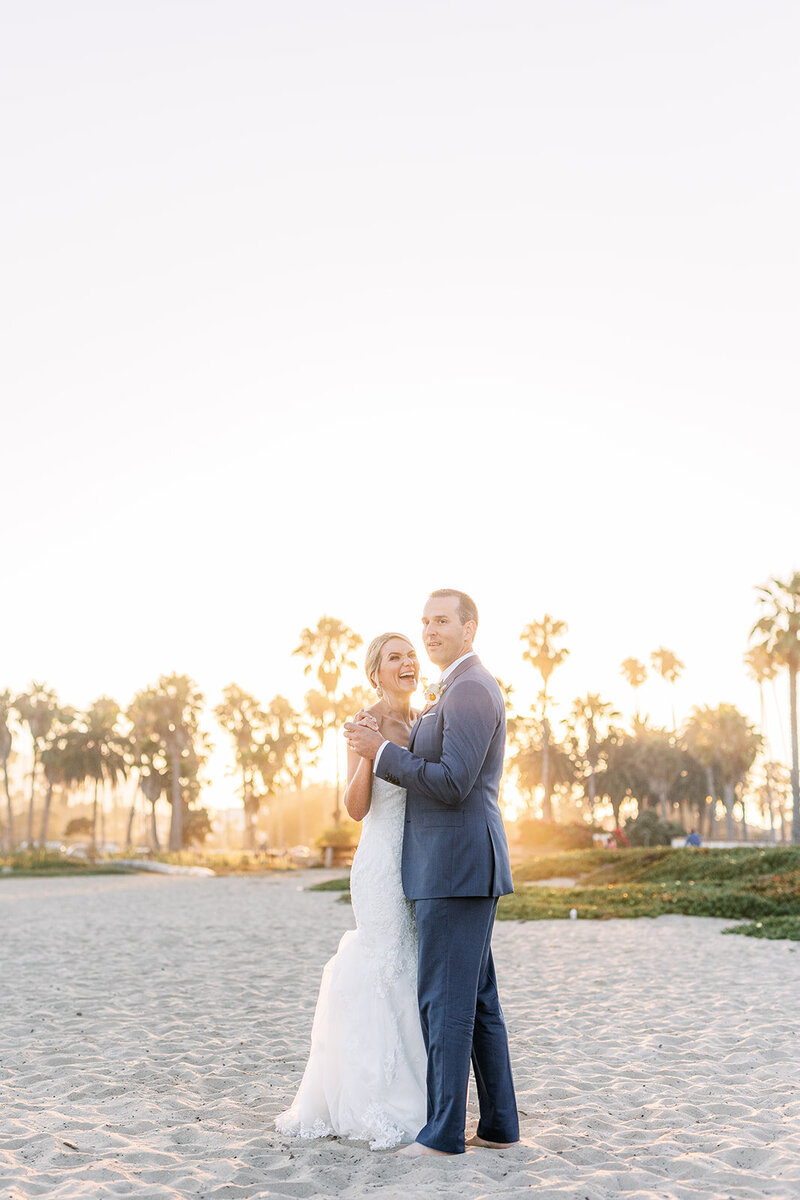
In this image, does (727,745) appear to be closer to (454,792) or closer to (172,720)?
(172,720)

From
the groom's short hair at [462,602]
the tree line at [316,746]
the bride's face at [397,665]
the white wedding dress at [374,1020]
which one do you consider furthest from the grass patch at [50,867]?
the groom's short hair at [462,602]

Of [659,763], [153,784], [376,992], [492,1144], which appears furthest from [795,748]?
[153,784]

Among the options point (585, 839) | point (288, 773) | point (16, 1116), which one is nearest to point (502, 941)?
point (16, 1116)

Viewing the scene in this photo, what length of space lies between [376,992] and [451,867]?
0.74 metres

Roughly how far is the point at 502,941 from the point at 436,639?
33.6 feet

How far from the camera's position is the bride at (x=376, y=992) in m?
4.16

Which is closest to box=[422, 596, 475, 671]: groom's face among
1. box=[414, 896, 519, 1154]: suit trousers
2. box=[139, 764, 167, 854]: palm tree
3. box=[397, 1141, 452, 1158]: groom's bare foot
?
box=[414, 896, 519, 1154]: suit trousers

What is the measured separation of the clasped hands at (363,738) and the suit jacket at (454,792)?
0.06 meters

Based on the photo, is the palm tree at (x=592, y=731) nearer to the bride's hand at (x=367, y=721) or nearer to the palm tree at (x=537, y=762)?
the palm tree at (x=537, y=762)

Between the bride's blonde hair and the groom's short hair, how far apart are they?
26 cm

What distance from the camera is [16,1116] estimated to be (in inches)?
189

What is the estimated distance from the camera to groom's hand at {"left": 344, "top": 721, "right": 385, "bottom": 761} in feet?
13.2

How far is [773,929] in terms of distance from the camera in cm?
1326

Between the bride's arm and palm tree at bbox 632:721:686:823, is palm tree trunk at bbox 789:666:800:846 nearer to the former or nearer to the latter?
palm tree at bbox 632:721:686:823
